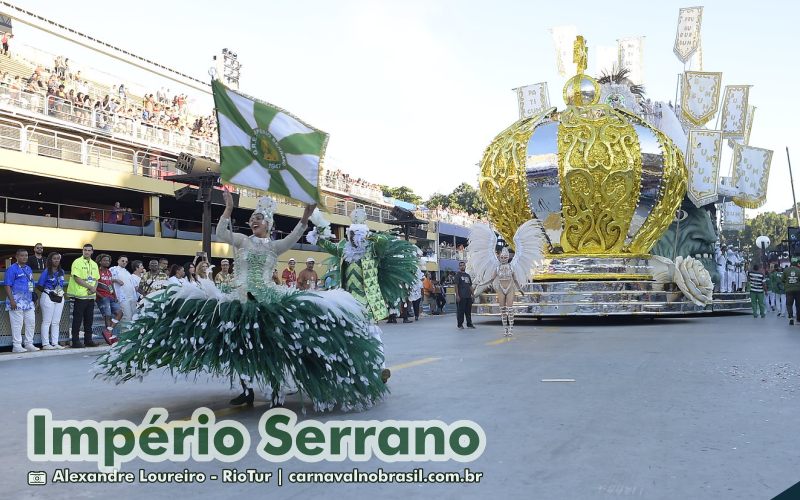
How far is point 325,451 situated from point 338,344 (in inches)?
47.4

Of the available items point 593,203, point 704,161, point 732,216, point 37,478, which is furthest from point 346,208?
point 37,478

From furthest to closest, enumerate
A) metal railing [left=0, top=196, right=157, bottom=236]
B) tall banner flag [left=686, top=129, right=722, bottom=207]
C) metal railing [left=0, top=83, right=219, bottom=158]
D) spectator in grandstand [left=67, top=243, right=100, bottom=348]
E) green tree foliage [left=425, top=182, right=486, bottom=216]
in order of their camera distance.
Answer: green tree foliage [left=425, top=182, right=486, bottom=216] < metal railing [left=0, top=196, right=157, bottom=236] < metal railing [left=0, top=83, right=219, bottom=158] < tall banner flag [left=686, top=129, right=722, bottom=207] < spectator in grandstand [left=67, top=243, right=100, bottom=348]

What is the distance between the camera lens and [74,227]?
2706cm

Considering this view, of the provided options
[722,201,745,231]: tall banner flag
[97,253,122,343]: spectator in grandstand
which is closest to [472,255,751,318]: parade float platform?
[97,253,122,343]: spectator in grandstand

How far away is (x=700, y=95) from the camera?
27203mm

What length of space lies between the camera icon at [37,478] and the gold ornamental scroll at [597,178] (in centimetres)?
1804

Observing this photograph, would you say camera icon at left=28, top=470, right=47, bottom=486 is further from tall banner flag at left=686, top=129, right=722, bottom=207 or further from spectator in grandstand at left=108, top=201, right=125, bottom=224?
spectator in grandstand at left=108, top=201, right=125, bottom=224

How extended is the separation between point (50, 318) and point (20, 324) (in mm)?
571

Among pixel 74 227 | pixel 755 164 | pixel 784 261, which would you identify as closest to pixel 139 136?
pixel 74 227

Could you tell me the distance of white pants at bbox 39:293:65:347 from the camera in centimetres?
1352

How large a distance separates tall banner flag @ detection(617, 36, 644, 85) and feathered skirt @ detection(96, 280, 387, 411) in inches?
1185

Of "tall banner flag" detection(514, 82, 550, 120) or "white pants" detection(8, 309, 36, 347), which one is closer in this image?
"white pants" detection(8, 309, 36, 347)

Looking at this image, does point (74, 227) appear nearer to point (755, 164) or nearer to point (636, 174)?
point (636, 174)

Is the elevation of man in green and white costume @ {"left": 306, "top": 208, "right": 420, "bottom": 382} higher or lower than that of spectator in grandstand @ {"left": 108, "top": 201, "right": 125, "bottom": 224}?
lower
